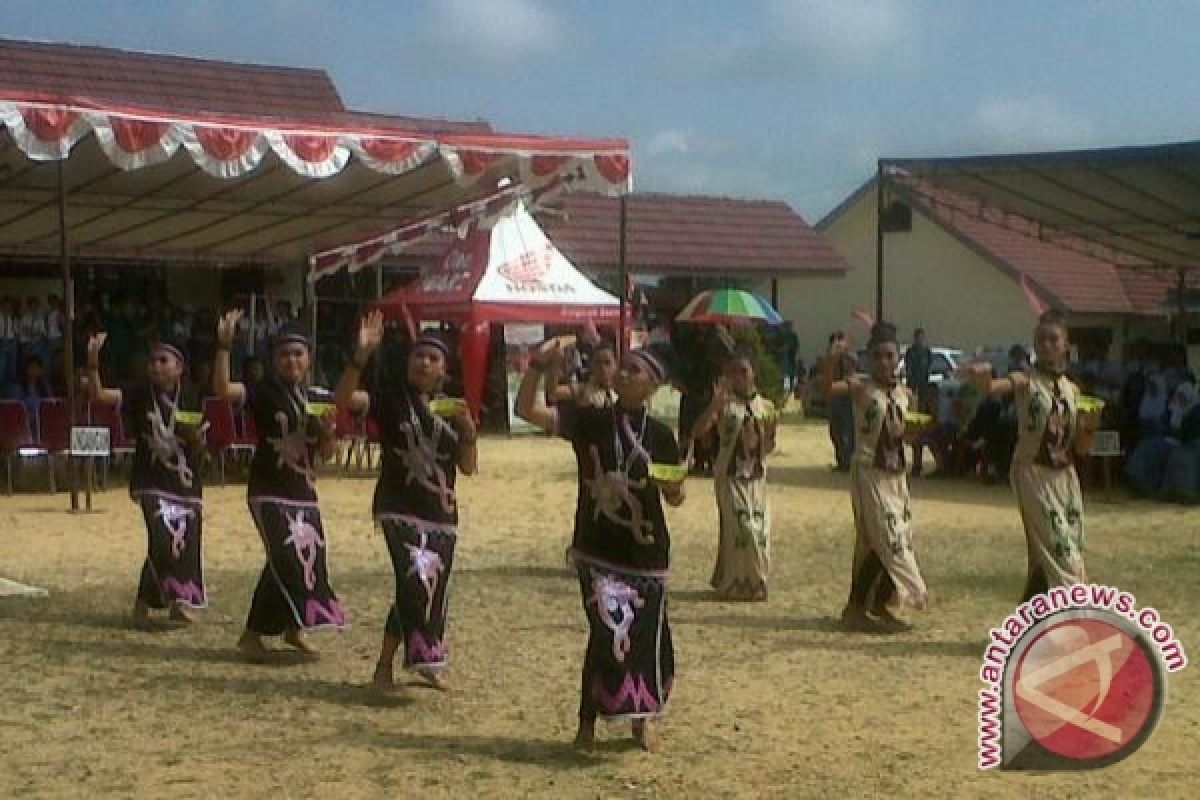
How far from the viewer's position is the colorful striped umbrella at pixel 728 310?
24922 mm

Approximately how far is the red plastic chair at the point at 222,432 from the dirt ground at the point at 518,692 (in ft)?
12.3

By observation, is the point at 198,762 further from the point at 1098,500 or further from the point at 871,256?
the point at 871,256

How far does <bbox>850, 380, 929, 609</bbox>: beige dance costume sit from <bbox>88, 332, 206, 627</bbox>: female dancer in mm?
3608

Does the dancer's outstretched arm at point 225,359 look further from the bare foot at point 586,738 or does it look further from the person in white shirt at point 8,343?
the person in white shirt at point 8,343

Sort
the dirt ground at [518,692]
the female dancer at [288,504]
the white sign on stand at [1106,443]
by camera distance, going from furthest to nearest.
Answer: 1. the white sign on stand at [1106,443]
2. the female dancer at [288,504]
3. the dirt ground at [518,692]

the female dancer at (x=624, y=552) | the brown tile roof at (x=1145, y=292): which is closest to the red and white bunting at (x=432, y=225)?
the female dancer at (x=624, y=552)

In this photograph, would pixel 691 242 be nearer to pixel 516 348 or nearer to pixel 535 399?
pixel 516 348

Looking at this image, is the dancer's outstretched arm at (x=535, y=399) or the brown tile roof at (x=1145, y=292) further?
the brown tile roof at (x=1145, y=292)

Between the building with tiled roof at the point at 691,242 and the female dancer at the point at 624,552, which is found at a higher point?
the building with tiled roof at the point at 691,242

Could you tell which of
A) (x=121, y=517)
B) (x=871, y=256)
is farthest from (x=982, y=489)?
(x=871, y=256)

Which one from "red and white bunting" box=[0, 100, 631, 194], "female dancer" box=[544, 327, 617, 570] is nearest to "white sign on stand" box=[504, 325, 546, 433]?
"red and white bunting" box=[0, 100, 631, 194]

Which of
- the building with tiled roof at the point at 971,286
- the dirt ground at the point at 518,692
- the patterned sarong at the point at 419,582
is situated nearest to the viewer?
the dirt ground at the point at 518,692

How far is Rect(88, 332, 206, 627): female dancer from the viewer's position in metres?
8.98

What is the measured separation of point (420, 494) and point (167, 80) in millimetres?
18468
